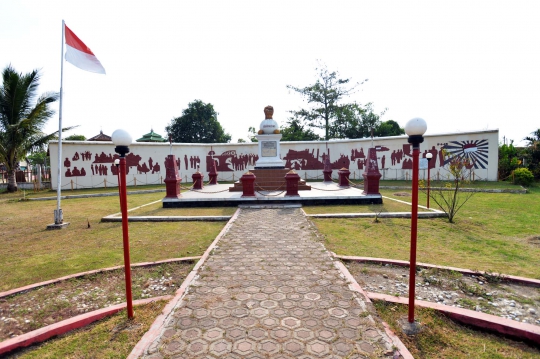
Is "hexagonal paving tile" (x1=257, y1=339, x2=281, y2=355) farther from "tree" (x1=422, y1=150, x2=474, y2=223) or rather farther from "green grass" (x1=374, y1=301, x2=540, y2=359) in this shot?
"tree" (x1=422, y1=150, x2=474, y2=223)

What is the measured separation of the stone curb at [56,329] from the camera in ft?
8.61

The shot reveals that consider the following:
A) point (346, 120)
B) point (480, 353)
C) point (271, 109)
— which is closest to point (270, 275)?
point (480, 353)

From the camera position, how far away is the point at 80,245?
231 inches

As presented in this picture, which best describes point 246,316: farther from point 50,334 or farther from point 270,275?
point 50,334

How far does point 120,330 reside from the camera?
2797 millimetres

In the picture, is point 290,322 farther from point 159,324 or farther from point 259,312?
point 159,324

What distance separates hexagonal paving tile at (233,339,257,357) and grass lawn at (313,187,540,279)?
9.16ft

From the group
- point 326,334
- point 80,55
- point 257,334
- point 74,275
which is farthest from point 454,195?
point 80,55

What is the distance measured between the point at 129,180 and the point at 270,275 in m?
18.2

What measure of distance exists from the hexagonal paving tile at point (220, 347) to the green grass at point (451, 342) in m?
1.56

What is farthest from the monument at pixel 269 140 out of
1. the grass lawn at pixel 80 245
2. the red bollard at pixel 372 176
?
the grass lawn at pixel 80 245

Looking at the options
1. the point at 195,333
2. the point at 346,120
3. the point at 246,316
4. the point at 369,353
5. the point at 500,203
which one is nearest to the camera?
the point at 369,353

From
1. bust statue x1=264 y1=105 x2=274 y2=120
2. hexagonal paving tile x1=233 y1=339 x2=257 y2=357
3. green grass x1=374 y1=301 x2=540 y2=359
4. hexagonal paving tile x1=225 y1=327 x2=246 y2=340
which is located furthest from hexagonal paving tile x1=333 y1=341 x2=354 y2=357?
bust statue x1=264 y1=105 x2=274 y2=120

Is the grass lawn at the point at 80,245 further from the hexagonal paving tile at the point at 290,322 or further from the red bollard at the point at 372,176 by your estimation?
the red bollard at the point at 372,176
